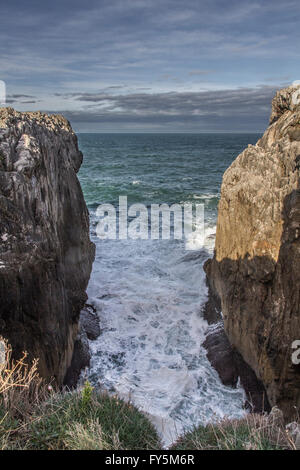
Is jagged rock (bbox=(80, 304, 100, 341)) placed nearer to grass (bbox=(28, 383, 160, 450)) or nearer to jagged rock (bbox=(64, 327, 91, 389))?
jagged rock (bbox=(64, 327, 91, 389))

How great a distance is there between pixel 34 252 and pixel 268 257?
16.5ft

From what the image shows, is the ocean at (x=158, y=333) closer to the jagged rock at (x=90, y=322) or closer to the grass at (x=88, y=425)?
the jagged rock at (x=90, y=322)

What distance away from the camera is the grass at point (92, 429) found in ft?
13.5

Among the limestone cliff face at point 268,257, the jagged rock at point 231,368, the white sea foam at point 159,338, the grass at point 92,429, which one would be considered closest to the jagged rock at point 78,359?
the white sea foam at point 159,338

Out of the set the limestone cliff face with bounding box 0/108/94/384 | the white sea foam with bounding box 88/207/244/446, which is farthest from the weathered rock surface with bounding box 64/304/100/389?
the limestone cliff face with bounding box 0/108/94/384

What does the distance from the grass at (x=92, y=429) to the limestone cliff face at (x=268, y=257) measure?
2387 mm

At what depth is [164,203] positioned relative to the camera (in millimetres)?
27484

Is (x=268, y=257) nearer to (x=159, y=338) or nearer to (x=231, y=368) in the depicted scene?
(x=231, y=368)

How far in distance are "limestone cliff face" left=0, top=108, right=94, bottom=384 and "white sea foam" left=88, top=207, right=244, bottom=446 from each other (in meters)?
1.73

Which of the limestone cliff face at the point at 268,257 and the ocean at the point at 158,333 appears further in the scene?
the ocean at the point at 158,333

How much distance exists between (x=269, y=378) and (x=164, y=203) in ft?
68.5

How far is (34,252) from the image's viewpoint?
6.46m
